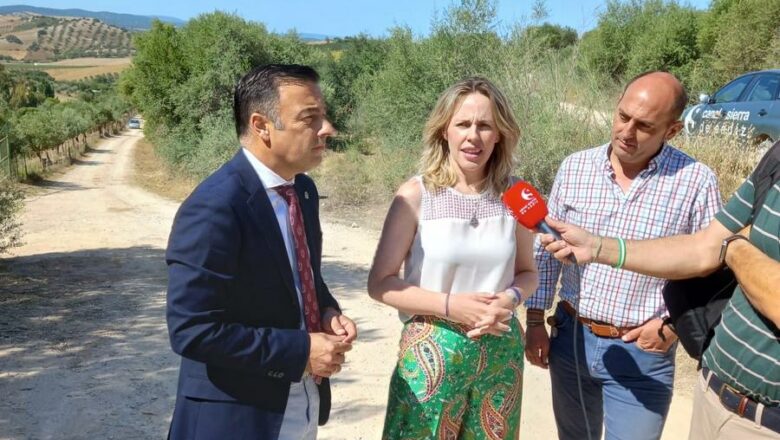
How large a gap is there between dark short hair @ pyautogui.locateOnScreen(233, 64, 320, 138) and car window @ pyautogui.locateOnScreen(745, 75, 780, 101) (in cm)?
940

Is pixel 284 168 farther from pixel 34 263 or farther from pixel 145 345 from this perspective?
pixel 34 263

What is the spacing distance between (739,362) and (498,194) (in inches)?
39.7

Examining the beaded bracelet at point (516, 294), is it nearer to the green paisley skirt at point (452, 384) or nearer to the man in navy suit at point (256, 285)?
the green paisley skirt at point (452, 384)

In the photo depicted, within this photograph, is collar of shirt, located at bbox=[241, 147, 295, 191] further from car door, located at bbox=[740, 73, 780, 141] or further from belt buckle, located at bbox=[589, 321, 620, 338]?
car door, located at bbox=[740, 73, 780, 141]

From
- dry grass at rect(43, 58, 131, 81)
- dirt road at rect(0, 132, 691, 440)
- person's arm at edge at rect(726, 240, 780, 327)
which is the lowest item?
dry grass at rect(43, 58, 131, 81)

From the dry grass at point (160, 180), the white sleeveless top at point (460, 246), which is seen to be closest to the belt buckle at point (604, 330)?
the white sleeveless top at point (460, 246)

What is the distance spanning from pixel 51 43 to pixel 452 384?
19868 centimetres

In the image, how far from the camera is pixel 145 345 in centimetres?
588

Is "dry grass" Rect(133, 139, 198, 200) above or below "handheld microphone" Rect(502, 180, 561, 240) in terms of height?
below

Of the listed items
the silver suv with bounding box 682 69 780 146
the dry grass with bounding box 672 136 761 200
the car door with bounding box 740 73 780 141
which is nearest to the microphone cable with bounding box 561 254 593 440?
the dry grass with bounding box 672 136 761 200

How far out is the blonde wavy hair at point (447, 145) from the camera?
240 cm

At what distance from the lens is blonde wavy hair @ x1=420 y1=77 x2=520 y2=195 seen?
2396 mm

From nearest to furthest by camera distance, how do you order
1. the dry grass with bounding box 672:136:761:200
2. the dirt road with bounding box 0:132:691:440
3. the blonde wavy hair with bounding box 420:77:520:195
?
1. the blonde wavy hair with bounding box 420:77:520:195
2. the dirt road with bounding box 0:132:691:440
3. the dry grass with bounding box 672:136:761:200

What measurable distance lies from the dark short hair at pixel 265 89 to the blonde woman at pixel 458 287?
0.63 meters
